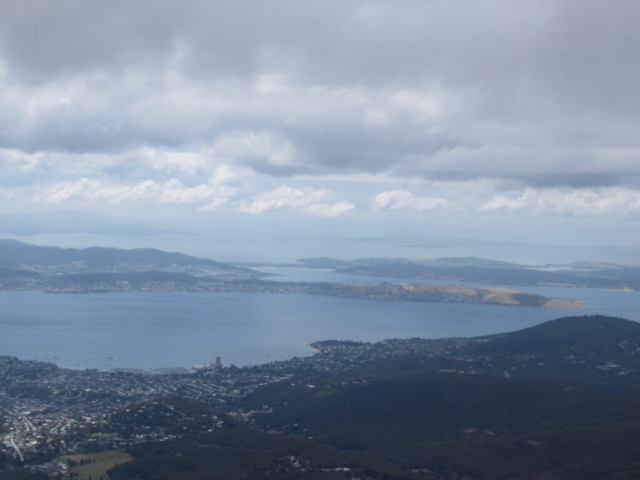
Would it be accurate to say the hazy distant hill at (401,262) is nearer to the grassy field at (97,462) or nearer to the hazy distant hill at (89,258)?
the hazy distant hill at (89,258)

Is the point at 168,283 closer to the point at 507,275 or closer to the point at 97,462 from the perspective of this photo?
the point at 507,275

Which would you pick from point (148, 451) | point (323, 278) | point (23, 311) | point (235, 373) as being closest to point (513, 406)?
point (148, 451)

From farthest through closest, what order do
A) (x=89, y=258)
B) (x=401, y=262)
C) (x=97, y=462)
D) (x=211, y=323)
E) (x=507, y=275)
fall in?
(x=401, y=262)
(x=507, y=275)
(x=89, y=258)
(x=211, y=323)
(x=97, y=462)

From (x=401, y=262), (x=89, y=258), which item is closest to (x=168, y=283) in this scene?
(x=89, y=258)

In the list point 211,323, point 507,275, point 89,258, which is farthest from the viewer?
point 507,275

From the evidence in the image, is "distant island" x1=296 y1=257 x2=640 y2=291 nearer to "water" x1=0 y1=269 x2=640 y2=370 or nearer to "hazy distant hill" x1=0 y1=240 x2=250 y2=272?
"water" x1=0 y1=269 x2=640 y2=370

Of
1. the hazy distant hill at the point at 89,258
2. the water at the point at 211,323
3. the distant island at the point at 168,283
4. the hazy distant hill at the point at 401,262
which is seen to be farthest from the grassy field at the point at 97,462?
the hazy distant hill at the point at 401,262

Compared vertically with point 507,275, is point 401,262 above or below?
above

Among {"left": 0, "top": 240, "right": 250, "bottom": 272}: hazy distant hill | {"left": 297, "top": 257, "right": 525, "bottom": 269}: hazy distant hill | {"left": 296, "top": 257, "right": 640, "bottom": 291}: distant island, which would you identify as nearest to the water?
{"left": 296, "top": 257, "right": 640, "bottom": 291}: distant island
